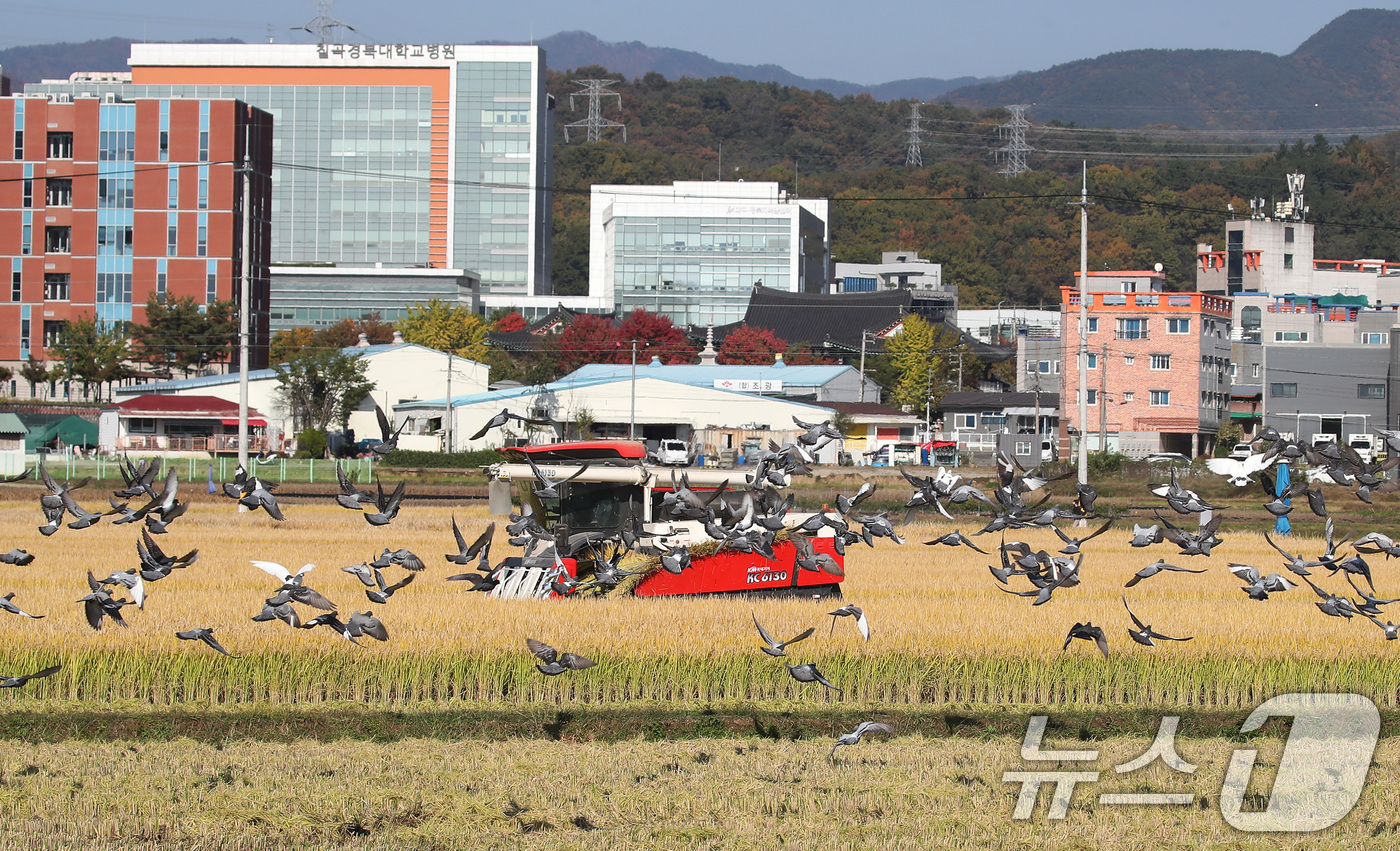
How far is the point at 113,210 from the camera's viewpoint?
9056 centimetres

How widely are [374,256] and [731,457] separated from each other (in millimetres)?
96323

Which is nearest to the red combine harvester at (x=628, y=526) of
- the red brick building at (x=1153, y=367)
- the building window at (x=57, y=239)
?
the red brick building at (x=1153, y=367)

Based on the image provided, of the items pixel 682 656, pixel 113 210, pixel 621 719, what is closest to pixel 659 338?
pixel 113 210

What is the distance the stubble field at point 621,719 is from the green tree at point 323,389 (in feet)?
167

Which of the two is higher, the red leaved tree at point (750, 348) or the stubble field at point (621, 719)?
the red leaved tree at point (750, 348)

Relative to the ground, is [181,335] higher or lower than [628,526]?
higher

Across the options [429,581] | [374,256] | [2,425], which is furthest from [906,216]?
[429,581]

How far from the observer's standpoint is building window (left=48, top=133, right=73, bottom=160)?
294ft

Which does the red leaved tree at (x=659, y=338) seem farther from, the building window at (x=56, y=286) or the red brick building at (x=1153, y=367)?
the building window at (x=56, y=286)

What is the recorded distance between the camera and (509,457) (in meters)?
18.7

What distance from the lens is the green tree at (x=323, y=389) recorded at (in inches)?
2643

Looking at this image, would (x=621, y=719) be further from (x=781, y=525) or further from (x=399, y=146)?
(x=399, y=146)

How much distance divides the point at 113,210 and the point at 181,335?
52.7ft

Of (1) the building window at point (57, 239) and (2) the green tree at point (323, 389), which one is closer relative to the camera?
(2) the green tree at point (323, 389)
